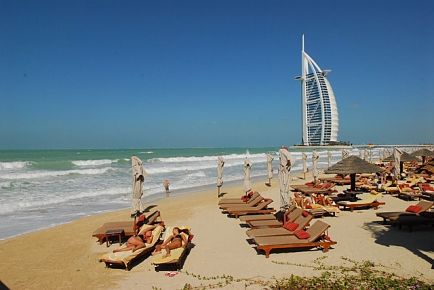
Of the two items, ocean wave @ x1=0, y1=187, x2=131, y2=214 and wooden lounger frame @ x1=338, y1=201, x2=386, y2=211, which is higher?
wooden lounger frame @ x1=338, y1=201, x2=386, y2=211

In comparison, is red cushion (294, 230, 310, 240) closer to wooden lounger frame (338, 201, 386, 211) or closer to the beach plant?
the beach plant

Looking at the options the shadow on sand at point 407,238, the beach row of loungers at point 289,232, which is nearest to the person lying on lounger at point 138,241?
the beach row of loungers at point 289,232

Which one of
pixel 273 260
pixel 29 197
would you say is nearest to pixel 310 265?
pixel 273 260

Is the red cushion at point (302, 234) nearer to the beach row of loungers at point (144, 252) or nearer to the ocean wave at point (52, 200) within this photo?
the beach row of loungers at point (144, 252)

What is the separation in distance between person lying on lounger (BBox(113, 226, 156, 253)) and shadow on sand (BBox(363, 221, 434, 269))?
529cm

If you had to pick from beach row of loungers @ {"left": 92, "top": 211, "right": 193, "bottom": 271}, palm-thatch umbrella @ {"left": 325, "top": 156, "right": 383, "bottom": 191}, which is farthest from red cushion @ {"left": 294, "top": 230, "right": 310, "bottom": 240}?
palm-thatch umbrella @ {"left": 325, "top": 156, "right": 383, "bottom": 191}

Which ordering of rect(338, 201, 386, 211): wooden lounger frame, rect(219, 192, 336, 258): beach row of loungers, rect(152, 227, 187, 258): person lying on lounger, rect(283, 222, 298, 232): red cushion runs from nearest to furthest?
rect(152, 227, 187, 258): person lying on lounger
rect(219, 192, 336, 258): beach row of loungers
rect(283, 222, 298, 232): red cushion
rect(338, 201, 386, 211): wooden lounger frame

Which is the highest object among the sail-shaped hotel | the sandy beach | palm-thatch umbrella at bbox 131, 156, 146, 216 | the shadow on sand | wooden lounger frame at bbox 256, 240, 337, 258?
the sail-shaped hotel

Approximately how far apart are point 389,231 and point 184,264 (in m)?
5.59

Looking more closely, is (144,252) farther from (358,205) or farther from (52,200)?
(52,200)

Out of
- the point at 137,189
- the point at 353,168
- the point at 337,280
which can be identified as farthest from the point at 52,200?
the point at 337,280

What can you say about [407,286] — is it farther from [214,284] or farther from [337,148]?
[337,148]

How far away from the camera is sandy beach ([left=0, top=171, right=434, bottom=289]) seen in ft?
21.1

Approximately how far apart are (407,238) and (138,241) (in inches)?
246
